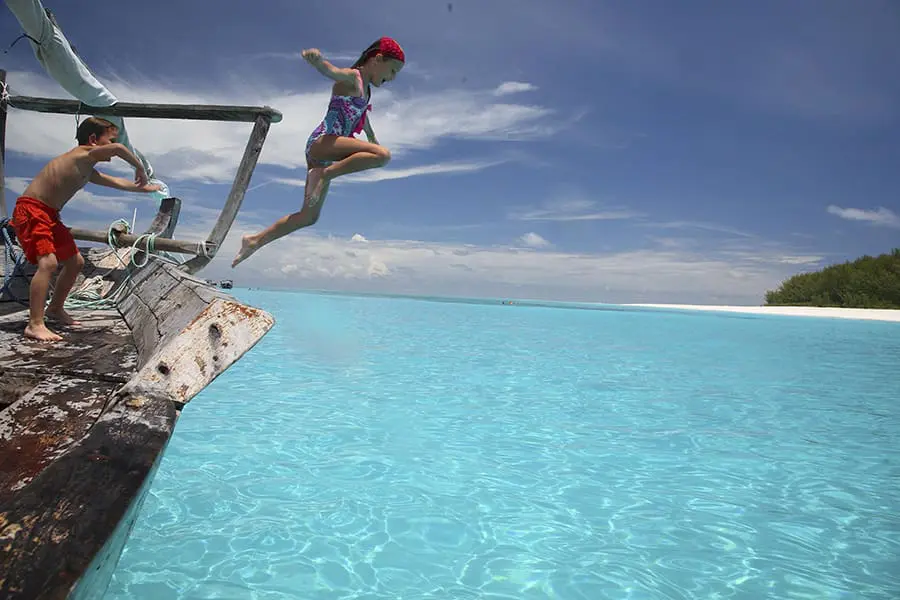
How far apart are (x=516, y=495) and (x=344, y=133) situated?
340cm

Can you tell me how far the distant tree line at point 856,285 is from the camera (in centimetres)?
4559

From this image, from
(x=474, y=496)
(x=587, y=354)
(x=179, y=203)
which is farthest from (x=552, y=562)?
(x=587, y=354)

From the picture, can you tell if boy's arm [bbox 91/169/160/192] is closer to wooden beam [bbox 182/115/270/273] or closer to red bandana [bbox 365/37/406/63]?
wooden beam [bbox 182/115/270/273]

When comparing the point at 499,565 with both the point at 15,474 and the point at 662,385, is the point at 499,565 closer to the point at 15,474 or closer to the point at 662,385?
the point at 15,474

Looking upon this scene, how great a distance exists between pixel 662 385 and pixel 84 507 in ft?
34.3

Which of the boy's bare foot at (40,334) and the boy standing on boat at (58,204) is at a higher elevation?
the boy standing on boat at (58,204)

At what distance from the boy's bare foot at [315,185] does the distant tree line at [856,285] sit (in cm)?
5553

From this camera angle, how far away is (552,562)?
11.9 feet

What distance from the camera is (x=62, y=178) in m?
4.38

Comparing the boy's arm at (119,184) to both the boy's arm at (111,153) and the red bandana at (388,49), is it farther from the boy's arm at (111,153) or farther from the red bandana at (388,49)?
the red bandana at (388,49)

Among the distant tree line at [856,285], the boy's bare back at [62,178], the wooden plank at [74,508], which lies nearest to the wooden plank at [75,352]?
the wooden plank at [74,508]

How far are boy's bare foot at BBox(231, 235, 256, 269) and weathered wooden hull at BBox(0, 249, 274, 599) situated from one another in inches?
58.5

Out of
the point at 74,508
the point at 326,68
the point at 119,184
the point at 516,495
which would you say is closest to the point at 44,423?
the point at 74,508

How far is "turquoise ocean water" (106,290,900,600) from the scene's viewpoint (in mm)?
3373
